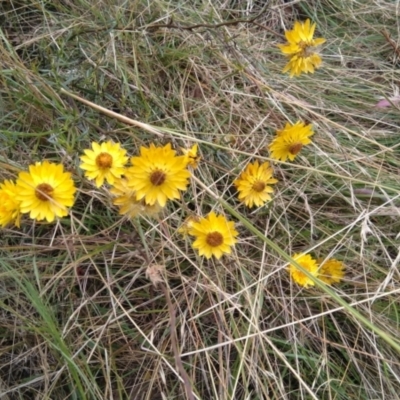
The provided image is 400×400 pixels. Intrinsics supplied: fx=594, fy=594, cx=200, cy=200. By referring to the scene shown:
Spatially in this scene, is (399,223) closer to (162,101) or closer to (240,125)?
(240,125)

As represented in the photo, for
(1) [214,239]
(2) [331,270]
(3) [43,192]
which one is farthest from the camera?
(2) [331,270]

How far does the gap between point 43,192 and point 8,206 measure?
8cm

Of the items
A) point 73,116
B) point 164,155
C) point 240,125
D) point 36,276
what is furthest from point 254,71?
point 36,276

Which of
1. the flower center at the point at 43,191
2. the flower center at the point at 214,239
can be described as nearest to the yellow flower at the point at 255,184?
the flower center at the point at 214,239

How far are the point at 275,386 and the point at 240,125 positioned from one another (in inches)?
20.6

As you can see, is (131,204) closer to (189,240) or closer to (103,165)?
(103,165)

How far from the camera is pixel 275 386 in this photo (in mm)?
955

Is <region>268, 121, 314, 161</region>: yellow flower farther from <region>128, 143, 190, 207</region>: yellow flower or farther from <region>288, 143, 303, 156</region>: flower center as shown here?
<region>128, 143, 190, 207</region>: yellow flower

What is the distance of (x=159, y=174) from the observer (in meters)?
→ 0.82

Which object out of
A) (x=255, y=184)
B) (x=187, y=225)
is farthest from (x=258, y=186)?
(x=187, y=225)

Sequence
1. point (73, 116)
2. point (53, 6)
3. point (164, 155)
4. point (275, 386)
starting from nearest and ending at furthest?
point (164, 155) < point (275, 386) < point (73, 116) < point (53, 6)

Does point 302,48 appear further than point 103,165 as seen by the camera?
Yes

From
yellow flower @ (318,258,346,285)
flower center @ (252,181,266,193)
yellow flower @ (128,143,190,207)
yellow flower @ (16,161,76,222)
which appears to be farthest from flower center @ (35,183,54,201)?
yellow flower @ (318,258,346,285)

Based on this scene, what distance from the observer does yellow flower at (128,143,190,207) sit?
83 centimetres
